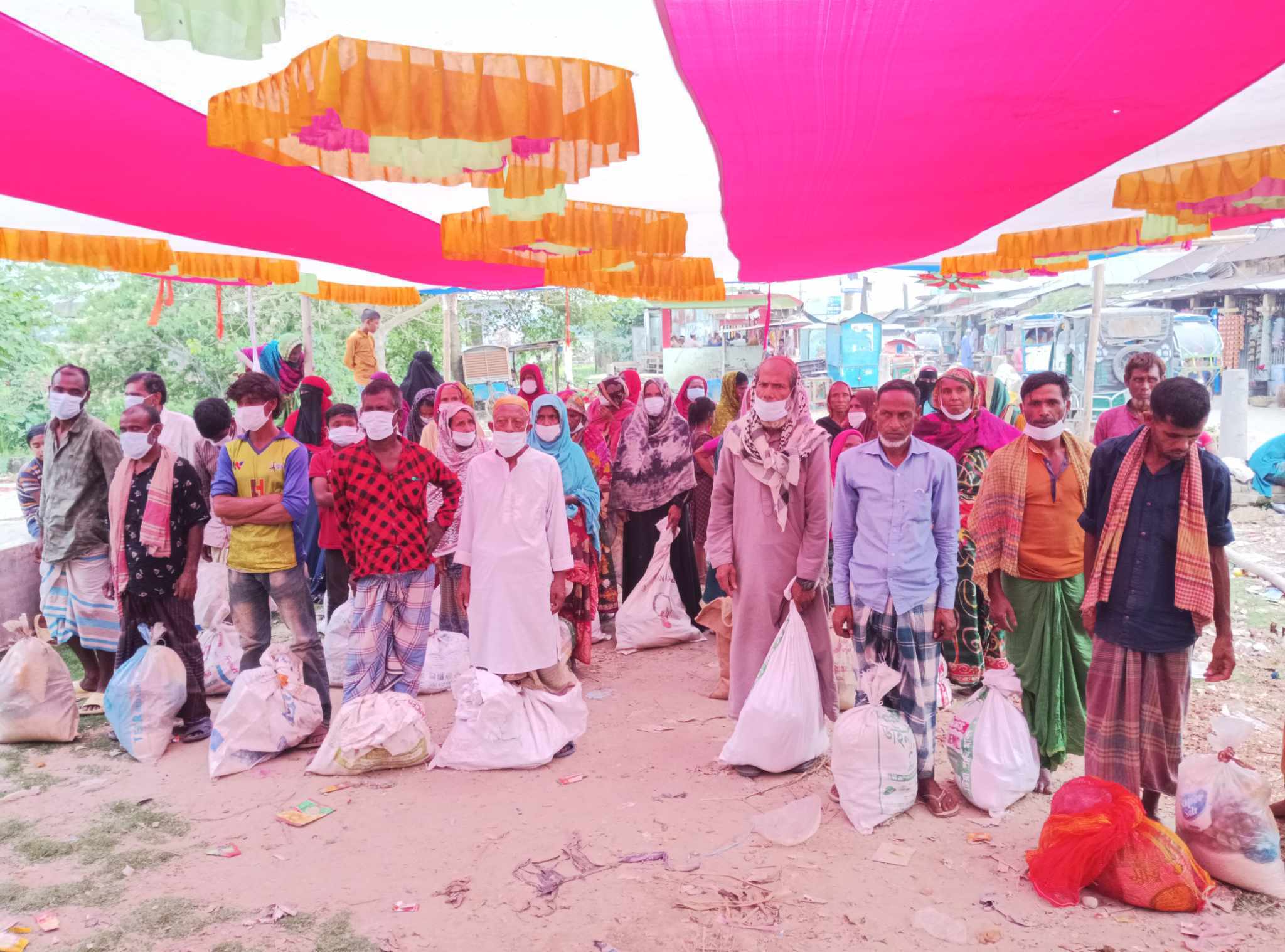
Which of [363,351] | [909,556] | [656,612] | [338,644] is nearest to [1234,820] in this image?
[909,556]

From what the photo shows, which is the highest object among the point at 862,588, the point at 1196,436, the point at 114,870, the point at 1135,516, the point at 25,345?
the point at 25,345

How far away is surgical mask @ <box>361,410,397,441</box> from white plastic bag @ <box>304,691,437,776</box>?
125cm

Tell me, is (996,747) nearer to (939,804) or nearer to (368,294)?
(939,804)

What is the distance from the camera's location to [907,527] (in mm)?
3684

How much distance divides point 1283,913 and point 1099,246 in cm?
619

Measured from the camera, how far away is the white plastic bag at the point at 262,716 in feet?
14.1

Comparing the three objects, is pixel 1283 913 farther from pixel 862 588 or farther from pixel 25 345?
pixel 25 345

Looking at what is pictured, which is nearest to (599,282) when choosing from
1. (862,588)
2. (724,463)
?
(724,463)

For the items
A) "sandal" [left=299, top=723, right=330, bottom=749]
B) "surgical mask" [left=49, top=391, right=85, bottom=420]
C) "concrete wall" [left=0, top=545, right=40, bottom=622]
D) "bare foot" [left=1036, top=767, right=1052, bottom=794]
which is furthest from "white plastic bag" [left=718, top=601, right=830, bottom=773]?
"concrete wall" [left=0, top=545, right=40, bottom=622]

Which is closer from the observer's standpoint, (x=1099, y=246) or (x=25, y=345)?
(x=1099, y=246)

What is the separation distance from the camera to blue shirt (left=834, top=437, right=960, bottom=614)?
12.0ft

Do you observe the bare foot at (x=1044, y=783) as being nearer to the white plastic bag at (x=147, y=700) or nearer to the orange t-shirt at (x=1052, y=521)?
the orange t-shirt at (x=1052, y=521)

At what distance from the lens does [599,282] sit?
425 inches

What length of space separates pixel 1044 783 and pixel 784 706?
116 centimetres
